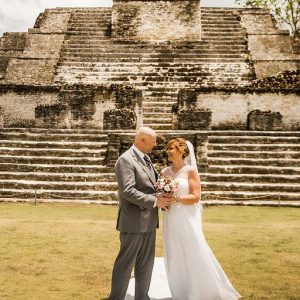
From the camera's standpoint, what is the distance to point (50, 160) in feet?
38.0

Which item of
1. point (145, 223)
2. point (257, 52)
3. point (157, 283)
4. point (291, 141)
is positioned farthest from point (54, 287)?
point (257, 52)

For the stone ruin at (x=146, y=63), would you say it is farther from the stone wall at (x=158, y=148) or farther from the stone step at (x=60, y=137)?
the stone wall at (x=158, y=148)

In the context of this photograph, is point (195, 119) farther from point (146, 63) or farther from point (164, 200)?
point (164, 200)

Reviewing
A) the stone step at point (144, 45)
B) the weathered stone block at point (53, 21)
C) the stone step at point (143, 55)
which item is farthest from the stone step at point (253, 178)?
the weathered stone block at point (53, 21)

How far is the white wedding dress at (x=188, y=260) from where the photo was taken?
13.5ft

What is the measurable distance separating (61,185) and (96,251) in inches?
198

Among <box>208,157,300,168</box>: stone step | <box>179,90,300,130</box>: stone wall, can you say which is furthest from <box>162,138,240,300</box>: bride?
<box>179,90,300,130</box>: stone wall

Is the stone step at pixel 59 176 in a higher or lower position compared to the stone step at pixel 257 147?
lower

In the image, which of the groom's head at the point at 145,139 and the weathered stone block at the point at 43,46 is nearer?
the groom's head at the point at 145,139

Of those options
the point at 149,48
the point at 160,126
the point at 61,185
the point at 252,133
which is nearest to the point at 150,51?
the point at 149,48

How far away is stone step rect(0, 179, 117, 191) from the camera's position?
10.7 metres

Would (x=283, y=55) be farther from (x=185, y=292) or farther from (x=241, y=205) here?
(x=185, y=292)

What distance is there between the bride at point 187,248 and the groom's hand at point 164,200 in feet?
0.64

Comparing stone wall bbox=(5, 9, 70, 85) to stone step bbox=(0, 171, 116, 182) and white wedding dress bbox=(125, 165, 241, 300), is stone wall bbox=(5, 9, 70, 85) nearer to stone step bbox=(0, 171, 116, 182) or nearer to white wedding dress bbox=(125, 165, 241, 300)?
stone step bbox=(0, 171, 116, 182)
